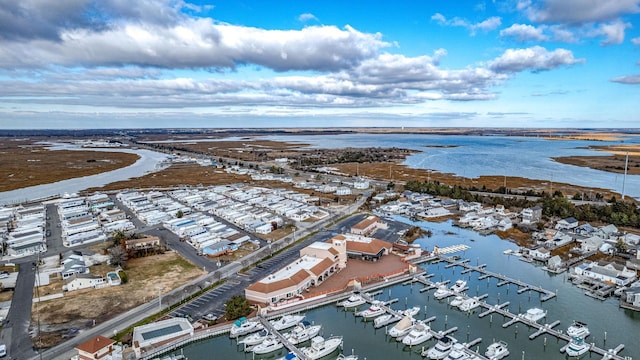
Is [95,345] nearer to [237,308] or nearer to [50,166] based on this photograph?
[237,308]

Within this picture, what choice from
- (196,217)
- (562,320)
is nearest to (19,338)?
(196,217)

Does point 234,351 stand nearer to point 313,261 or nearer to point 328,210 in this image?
point 313,261

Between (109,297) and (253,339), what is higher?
(109,297)

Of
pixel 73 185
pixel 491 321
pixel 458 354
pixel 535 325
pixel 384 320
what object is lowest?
pixel 491 321

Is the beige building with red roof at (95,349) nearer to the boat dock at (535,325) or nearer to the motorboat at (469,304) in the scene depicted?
the boat dock at (535,325)

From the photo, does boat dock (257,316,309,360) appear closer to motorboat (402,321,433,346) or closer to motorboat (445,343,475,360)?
motorboat (402,321,433,346)

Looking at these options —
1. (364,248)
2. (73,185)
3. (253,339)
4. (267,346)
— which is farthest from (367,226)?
(73,185)

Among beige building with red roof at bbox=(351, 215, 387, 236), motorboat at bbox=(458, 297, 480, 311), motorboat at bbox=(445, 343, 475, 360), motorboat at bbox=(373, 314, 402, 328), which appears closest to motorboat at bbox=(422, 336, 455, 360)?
motorboat at bbox=(445, 343, 475, 360)

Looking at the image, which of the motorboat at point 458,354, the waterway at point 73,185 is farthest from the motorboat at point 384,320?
the waterway at point 73,185
